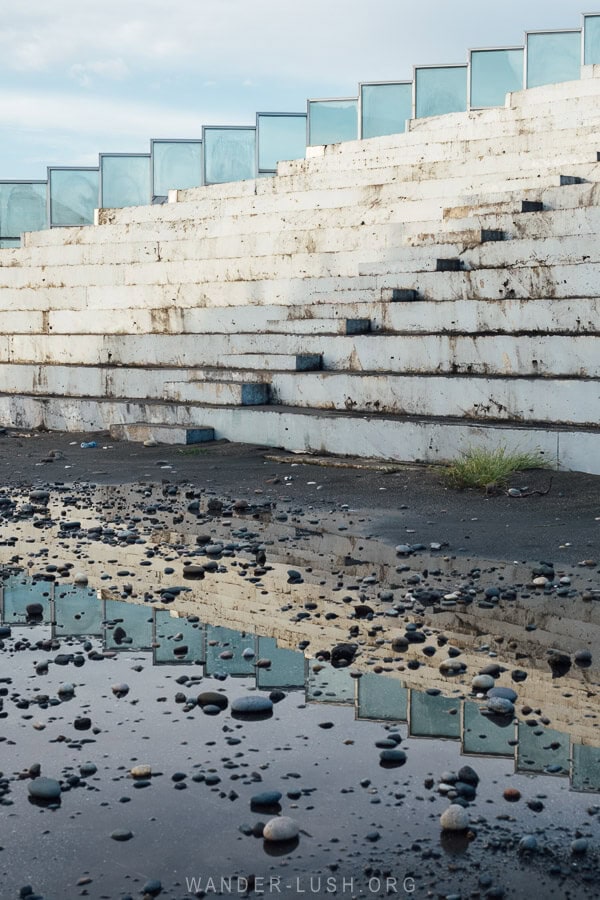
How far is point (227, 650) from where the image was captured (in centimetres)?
493

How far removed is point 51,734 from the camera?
12.9 ft

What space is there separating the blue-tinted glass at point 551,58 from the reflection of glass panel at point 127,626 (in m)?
16.1

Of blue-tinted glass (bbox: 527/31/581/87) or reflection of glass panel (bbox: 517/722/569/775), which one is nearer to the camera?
reflection of glass panel (bbox: 517/722/569/775)

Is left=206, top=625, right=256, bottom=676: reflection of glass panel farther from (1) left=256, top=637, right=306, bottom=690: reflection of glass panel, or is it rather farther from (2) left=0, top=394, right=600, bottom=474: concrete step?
(2) left=0, top=394, right=600, bottom=474: concrete step

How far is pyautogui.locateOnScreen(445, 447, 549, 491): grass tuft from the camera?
8.74 meters

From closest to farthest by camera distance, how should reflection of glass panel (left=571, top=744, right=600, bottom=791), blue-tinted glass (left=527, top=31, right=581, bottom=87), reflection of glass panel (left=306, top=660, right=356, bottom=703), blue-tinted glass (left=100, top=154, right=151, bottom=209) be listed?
reflection of glass panel (left=571, top=744, right=600, bottom=791), reflection of glass panel (left=306, top=660, right=356, bottom=703), blue-tinted glass (left=527, top=31, right=581, bottom=87), blue-tinted glass (left=100, top=154, right=151, bottom=209)

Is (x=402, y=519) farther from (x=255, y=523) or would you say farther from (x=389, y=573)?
(x=389, y=573)

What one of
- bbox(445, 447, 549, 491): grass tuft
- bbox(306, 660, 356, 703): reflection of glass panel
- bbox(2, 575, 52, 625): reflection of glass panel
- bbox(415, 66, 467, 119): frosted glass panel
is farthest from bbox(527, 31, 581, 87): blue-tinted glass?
bbox(306, 660, 356, 703): reflection of glass panel

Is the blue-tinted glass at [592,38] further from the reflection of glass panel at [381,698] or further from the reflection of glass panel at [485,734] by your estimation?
the reflection of glass panel at [485,734]

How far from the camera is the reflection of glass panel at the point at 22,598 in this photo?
5.54m

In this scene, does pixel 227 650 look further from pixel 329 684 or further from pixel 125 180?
pixel 125 180

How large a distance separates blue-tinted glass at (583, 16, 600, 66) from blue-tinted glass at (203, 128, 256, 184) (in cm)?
865

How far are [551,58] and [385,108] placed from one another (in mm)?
3619

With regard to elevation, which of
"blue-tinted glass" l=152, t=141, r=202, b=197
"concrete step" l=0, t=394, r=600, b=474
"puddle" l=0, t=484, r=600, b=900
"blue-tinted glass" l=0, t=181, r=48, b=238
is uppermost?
"blue-tinted glass" l=152, t=141, r=202, b=197
